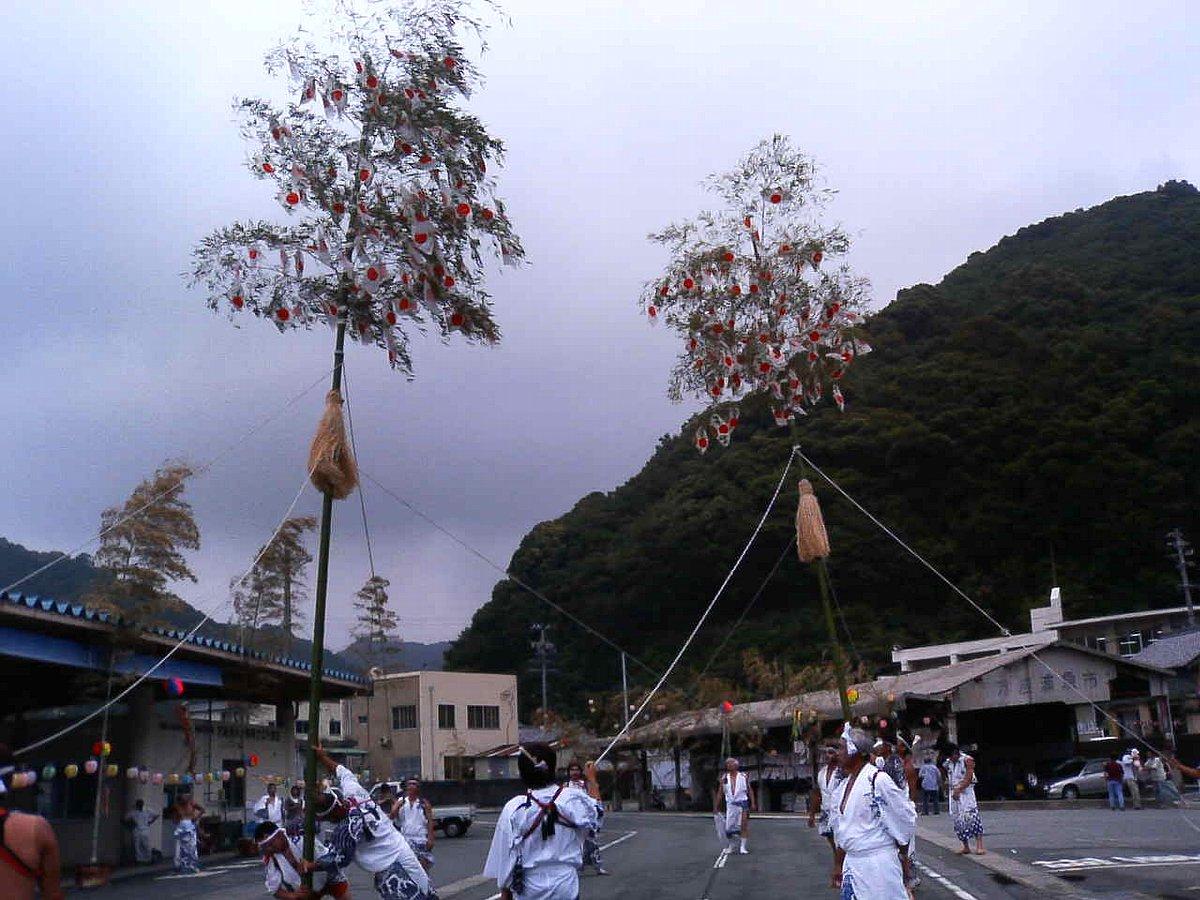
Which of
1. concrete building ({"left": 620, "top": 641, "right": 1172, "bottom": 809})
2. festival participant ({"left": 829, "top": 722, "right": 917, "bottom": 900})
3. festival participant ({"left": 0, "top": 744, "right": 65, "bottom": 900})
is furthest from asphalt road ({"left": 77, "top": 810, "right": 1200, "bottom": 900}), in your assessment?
concrete building ({"left": 620, "top": 641, "right": 1172, "bottom": 809})

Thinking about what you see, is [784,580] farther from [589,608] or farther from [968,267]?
[968,267]

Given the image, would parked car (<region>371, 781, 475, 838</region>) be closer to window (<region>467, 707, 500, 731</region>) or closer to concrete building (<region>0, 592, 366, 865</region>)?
concrete building (<region>0, 592, 366, 865</region>)

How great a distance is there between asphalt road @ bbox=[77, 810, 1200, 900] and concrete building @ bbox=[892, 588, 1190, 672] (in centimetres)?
2429

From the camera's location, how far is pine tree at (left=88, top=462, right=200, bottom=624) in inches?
987

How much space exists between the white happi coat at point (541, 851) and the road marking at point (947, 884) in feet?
24.3

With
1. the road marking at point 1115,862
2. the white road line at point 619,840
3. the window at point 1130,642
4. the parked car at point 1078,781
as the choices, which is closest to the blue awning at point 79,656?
the white road line at point 619,840

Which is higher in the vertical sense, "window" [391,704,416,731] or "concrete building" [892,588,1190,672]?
"concrete building" [892,588,1190,672]

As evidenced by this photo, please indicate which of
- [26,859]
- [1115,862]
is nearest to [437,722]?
[1115,862]

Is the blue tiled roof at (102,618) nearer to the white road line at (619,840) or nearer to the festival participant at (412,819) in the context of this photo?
A: the festival participant at (412,819)

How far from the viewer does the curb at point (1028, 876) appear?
41.4 feet

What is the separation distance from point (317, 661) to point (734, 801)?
43.5 ft

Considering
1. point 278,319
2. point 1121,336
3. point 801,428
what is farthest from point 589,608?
point 278,319

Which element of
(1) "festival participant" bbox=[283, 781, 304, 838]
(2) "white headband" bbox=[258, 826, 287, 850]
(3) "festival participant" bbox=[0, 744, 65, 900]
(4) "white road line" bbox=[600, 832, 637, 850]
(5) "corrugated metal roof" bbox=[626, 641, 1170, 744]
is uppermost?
(5) "corrugated metal roof" bbox=[626, 641, 1170, 744]

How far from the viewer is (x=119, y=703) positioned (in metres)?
27.5
